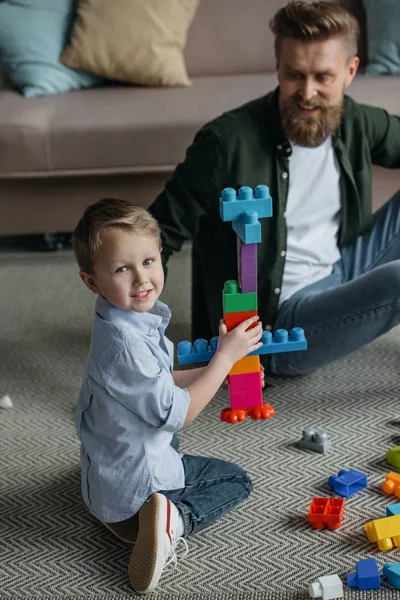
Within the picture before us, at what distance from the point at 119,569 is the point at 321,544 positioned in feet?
1.17

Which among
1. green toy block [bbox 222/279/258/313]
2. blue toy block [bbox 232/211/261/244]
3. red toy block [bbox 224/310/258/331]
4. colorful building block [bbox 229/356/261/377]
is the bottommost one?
colorful building block [bbox 229/356/261/377]

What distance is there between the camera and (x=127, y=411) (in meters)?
1.48

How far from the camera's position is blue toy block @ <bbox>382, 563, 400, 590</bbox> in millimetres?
1400

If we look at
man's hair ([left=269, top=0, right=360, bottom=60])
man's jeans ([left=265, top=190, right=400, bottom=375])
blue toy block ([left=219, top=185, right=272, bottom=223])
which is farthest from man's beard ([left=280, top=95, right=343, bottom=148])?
blue toy block ([left=219, top=185, right=272, bottom=223])

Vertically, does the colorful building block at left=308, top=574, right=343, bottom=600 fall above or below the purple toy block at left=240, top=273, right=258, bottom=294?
below

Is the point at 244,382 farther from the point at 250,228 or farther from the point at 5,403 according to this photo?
the point at 5,403

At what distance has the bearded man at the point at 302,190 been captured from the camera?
1902 millimetres

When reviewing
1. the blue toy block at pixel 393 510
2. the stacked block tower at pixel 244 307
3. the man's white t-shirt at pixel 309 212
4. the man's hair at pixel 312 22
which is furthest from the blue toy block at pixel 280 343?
the man's hair at pixel 312 22

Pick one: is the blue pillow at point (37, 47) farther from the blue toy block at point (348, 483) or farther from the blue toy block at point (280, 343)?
the blue toy block at point (348, 483)

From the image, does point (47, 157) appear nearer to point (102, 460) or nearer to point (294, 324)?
point (294, 324)

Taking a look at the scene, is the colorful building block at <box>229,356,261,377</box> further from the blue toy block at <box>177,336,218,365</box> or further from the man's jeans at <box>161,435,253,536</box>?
the man's jeans at <box>161,435,253,536</box>

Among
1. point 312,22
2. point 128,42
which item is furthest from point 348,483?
point 128,42

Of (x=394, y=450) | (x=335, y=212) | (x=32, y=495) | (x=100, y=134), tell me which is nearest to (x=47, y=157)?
(x=100, y=134)

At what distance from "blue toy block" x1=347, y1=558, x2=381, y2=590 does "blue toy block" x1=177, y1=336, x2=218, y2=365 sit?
0.43 metres
